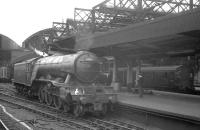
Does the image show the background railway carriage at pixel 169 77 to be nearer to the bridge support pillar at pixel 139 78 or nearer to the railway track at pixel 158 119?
the bridge support pillar at pixel 139 78

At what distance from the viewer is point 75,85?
12.6m

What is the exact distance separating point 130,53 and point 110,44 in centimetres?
395

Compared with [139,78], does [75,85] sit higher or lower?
lower

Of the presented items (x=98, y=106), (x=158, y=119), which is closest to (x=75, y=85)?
(x=98, y=106)

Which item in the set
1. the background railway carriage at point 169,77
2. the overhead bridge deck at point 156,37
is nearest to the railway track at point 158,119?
the overhead bridge deck at point 156,37

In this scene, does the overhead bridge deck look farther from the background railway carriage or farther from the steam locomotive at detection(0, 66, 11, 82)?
the steam locomotive at detection(0, 66, 11, 82)

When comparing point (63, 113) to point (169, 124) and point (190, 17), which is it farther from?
point (190, 17)

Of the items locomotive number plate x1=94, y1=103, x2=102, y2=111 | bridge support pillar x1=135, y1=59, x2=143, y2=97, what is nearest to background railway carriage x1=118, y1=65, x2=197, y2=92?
bridge support pillar x1=135, y1=59, x2=143, y2=97

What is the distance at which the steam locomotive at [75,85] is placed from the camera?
39.0 ft

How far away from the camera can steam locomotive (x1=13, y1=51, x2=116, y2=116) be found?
1188 cm

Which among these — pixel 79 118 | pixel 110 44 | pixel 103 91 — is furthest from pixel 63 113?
pixel 110 44

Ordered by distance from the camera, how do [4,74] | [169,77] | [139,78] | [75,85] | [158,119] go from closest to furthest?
[158,119], [75,85], [139,78], [169,77], [4,74]

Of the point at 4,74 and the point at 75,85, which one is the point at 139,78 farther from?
the point at 4,74

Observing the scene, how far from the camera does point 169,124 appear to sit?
983 centimetres
